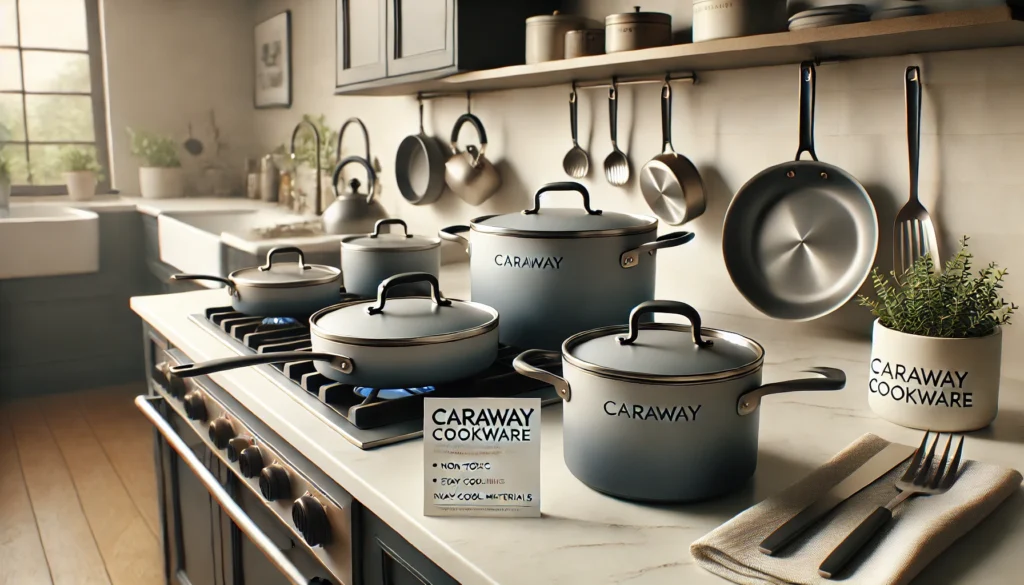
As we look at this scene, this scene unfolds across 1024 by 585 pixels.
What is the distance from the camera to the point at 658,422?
0.80 meters

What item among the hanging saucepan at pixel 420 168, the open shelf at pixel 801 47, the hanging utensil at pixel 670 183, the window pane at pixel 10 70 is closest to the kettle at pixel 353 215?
the hanging saucepan at pixel 420 168

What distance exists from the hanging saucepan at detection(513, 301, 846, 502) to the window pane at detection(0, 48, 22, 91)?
13.7ft

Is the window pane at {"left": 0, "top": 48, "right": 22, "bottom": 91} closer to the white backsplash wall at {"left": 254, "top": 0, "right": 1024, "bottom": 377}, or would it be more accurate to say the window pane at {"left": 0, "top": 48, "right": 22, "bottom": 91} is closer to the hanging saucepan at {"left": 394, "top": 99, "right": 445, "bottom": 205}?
the hanging saucepan at {"left": 394, "top": 99, "right": 445, "bottom": 205}

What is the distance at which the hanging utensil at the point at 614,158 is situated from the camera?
1860 mm

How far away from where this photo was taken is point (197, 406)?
57.7 inches

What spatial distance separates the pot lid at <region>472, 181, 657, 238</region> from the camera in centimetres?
123

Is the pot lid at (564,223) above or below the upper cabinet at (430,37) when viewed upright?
below

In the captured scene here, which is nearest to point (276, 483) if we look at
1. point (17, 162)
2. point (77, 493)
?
point (77, 493)

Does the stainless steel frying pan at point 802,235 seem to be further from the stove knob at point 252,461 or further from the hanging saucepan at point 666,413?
the stove knob at point 252,461

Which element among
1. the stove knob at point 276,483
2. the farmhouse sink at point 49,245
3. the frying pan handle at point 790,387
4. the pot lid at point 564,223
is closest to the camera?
the frying pan handle at point 790,387

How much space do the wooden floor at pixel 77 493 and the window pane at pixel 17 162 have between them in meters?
1.16

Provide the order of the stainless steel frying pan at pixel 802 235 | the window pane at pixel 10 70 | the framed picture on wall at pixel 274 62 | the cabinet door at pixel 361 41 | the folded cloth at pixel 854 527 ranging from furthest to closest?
1. the window pane at pixel 10 70
2. the framed picture on wall at pixel 274 62
3. the cabinet door at pixel 361 41
4. the stainless steel frying pan at pixel 802 235
5. the folded cloth at pixel 854 527

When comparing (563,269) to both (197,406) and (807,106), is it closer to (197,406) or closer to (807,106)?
(807,106)

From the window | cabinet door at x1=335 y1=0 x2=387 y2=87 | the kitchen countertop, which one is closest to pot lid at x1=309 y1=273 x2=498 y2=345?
the kitchen countertop
